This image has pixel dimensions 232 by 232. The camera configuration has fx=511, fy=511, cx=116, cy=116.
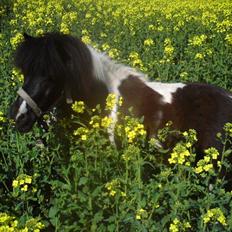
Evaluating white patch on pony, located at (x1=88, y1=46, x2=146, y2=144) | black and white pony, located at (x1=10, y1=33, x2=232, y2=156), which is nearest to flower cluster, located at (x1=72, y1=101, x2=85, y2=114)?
black and white pony, located at (x1=10, y1=33, x2=232, y2=156)

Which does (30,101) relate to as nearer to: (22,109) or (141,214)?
(22,109)

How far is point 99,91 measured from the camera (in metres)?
4.91

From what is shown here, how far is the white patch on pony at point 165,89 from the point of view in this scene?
4918mm

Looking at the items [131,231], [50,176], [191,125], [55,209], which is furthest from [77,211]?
[191,125]

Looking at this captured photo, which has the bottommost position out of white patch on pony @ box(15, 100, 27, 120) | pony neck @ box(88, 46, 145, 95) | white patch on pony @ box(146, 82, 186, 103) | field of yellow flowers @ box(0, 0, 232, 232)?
field of yellow flowers @ box(0, 0, 232, 232)

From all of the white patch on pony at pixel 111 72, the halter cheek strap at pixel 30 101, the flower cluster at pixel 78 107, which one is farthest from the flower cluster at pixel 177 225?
the halter cheek strap at pixel 30 101

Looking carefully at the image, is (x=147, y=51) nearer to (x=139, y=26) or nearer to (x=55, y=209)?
(x=139, y=26)

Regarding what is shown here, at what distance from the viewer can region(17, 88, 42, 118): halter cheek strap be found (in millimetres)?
4449

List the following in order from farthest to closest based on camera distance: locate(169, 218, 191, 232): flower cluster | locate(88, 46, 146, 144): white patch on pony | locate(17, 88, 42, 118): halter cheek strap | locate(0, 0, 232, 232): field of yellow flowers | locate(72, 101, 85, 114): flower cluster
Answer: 1. locate(88, 46, 146, 144): white patch on pony
2. locate(17, 88, 42, 118): halter cheek strap
3. locate(72, 101, 85, 114): flower cluster
4. locate(0, 0, 232, 232): field of yellow flowers
5. locate(169, 218, 191, 232): flower cluster


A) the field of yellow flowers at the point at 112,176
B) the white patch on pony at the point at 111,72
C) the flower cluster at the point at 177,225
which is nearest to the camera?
the flower cluster at the point at 177,225

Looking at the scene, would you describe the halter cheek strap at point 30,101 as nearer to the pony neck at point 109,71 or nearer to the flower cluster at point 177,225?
the pony neck at point 109,71

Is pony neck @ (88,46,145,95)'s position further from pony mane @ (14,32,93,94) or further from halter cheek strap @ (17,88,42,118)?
halter cheek strap @ (17,88,42,118)

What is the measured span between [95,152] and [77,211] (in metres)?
0.49

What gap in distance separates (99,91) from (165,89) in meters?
0.65
